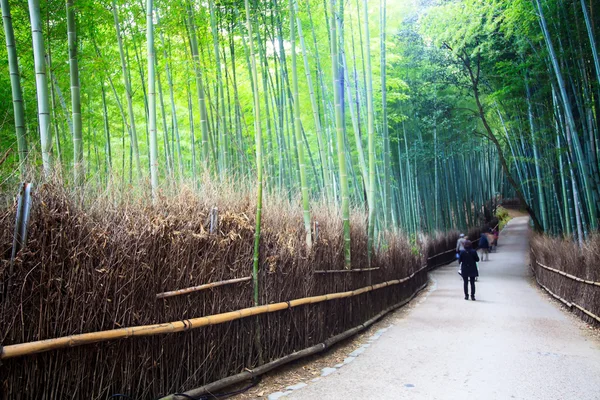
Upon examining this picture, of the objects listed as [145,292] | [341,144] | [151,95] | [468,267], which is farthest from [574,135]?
[145,292]

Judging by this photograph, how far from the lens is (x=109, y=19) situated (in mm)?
5340

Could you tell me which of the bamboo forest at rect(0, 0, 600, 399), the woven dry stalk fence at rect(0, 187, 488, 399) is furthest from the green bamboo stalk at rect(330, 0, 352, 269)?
the woven dry stalk fence at rect(0, 187, 488, 399)

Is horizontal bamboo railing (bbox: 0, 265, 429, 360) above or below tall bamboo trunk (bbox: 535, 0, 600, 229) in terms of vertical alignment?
below

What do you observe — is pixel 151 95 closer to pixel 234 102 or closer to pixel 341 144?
pixel 341 144

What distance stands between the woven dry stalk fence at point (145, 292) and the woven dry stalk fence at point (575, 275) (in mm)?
3362

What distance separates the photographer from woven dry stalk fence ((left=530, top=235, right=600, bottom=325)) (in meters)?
6.05

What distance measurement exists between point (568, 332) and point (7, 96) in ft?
21.1

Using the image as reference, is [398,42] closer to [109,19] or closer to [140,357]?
[109,19]

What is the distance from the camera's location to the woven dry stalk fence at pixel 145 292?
220 centimetres

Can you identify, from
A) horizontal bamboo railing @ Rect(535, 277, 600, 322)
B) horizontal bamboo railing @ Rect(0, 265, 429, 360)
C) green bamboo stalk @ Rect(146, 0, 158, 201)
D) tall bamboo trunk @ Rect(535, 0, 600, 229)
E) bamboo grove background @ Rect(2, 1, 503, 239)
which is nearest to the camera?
horizontal bamboo railing @ Rect(0, 265, 429, 360)

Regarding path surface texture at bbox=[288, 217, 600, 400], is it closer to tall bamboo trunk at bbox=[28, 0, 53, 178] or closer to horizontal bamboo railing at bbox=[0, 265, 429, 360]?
horizontal bamboo railing at bbox=[0, 265, 429, 360]

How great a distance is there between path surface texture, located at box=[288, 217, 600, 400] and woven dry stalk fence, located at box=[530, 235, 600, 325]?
8.7 inches

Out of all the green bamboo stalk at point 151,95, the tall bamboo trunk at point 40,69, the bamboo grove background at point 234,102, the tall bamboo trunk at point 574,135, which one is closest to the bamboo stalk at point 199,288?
the bamboo grove background at point 234,102

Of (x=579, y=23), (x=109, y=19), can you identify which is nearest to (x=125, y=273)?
(x=109, y=19)
